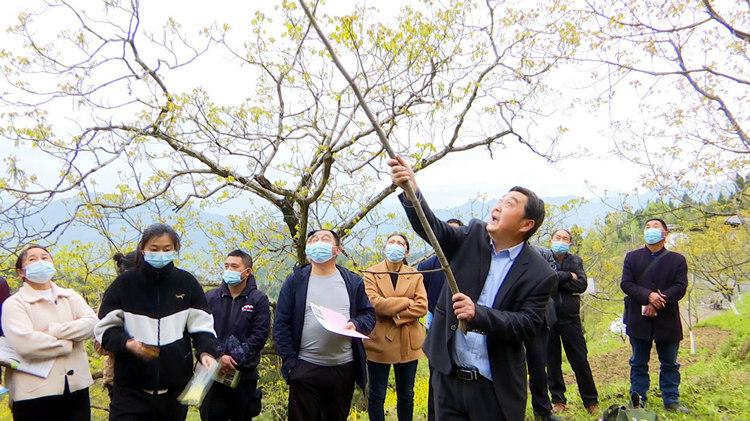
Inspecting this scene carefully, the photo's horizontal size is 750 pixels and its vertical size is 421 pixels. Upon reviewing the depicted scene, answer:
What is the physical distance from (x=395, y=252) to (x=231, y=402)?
6.00 feet

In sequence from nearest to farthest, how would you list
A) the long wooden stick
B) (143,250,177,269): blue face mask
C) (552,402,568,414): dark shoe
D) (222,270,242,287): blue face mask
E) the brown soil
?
the long wooden stick
(143,250,177,269): blue face mask
(222,270,242,287): blue face mask
(552,402,568,414): dark shoe
the brown soil

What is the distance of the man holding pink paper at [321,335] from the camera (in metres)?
3.51

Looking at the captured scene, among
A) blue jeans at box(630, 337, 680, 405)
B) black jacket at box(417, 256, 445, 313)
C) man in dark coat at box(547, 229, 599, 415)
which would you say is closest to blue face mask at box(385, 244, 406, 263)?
black jacket at box(417, 256, 445, 313)

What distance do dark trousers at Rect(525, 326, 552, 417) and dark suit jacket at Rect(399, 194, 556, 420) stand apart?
222 cm

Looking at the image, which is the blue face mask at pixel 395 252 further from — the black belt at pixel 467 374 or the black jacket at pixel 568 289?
the black belt at pixel 467 374

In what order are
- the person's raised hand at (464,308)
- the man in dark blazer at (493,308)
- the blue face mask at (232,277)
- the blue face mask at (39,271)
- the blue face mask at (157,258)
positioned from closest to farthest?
1. the person's raised hand at (464,308)
2. the man in dark blazer at (493,308)
3. the blue face mask at (157,258)
4. the blue face mask at (39,271)
5. the blue face mask at (232,277)

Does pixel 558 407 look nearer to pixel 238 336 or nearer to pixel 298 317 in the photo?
pixel 298 317

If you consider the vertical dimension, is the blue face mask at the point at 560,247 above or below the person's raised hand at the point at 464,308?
above

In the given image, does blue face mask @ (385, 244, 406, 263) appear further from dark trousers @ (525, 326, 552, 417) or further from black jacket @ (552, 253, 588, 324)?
black jacket @ (552, 253, 588, 324)

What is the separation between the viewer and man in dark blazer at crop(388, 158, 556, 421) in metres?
2.33

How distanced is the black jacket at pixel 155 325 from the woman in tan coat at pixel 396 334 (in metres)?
1.56

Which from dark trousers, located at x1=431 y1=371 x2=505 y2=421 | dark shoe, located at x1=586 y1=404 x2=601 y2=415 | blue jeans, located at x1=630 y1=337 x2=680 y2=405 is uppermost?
dark trousers, located at x1=431 y1=371 x2=505 y2=421

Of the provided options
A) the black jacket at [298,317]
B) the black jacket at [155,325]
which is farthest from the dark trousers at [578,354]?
the black jacket at [155,325]

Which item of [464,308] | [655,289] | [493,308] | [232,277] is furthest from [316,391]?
[655,289]
